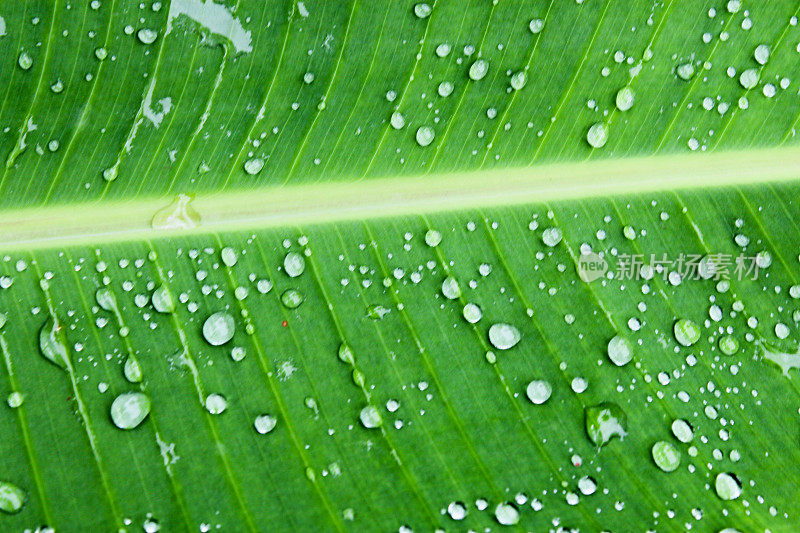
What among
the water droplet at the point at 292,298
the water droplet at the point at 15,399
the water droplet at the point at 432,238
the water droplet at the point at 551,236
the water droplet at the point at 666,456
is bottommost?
the water droplet at the point at 666,456

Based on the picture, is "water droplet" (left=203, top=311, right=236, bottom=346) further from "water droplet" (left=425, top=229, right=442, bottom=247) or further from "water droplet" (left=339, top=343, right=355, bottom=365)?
"water droplet" (left=425, top=229, right=442, bottom=247)

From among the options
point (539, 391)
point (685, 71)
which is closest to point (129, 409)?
point (539, 391)

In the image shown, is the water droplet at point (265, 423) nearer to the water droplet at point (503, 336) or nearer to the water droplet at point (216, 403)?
the water droplet at point (216, 403)

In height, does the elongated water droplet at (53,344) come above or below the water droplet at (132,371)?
above

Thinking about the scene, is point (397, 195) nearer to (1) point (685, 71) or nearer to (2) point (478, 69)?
(2) point (478, 69)

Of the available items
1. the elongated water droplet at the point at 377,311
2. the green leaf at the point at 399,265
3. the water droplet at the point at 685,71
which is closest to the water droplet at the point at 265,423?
the green leaf at the point at 399,265

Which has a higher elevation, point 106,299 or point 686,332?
point 106,299

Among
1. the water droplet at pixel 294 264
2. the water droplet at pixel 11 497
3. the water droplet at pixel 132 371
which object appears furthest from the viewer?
the water droplet at pixel 294 264
